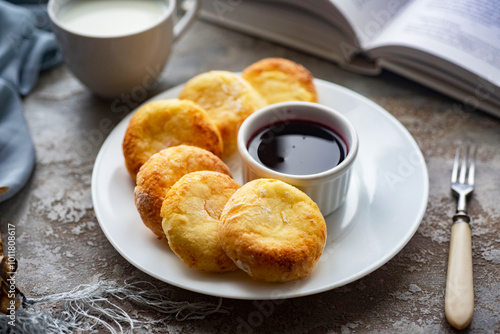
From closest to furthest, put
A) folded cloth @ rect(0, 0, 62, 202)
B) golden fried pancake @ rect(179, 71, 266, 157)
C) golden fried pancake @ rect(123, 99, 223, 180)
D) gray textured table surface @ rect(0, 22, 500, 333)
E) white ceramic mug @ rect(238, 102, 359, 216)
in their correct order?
gray textured table surface @ rect(0, 22, 500, 333), white ceramic mug @ rect(238, 102, 359, 216), golden fried pancake @ rect(123, 99, 223, 180), golden fried pancake @ rect(179, 71, 266, 157), folded cloth @ rect(0, 0, 62, 202)

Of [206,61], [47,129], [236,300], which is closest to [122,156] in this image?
[47,129]

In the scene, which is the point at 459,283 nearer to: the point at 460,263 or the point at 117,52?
the point at 460,263

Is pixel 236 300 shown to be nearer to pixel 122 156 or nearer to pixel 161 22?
pixel 122 156

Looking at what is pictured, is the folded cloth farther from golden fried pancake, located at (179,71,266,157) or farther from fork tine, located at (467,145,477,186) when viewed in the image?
fork tine, located at (467,145,477,186)

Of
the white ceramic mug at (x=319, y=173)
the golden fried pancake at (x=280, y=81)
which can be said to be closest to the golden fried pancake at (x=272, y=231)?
the white ceramic mug at (x=319, y=173)

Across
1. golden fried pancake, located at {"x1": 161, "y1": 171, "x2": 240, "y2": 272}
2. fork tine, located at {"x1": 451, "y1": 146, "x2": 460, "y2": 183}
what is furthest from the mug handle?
fork tine, located at {"x1": 451, "y1": 146, "x2": 460, "y2": 183}

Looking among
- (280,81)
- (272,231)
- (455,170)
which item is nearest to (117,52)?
(280,81)

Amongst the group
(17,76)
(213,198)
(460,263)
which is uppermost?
(213,198)
